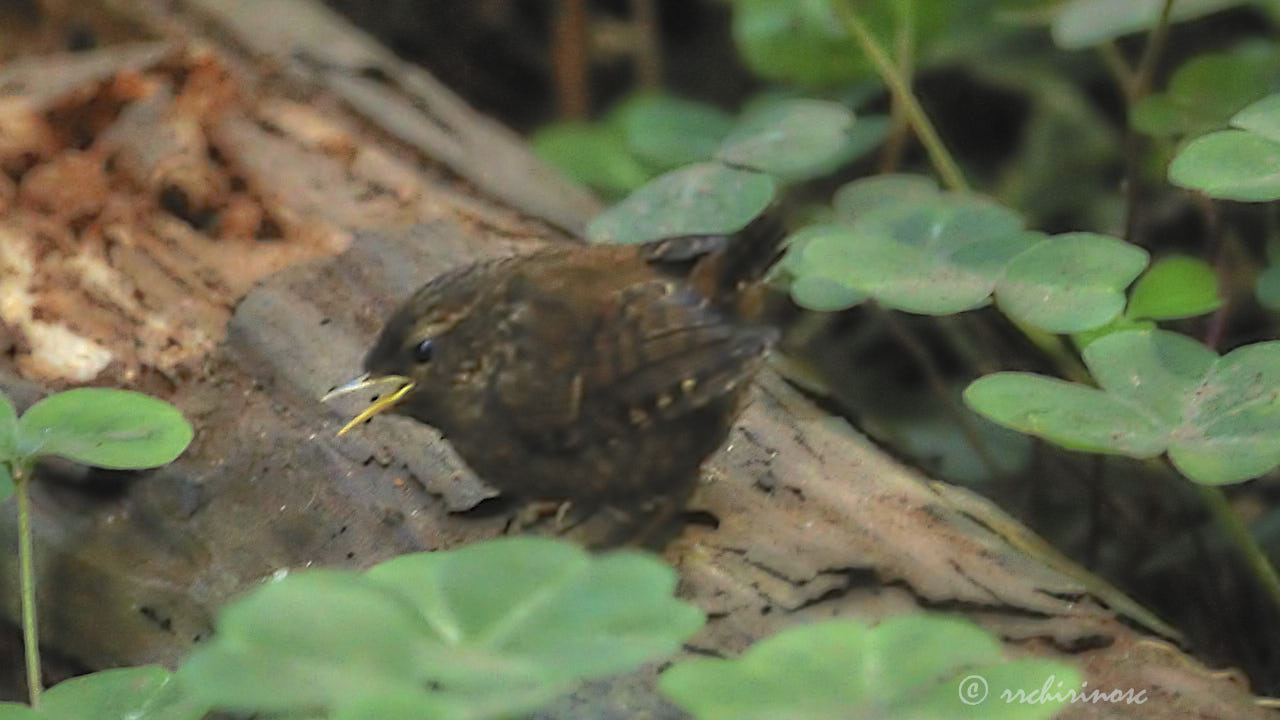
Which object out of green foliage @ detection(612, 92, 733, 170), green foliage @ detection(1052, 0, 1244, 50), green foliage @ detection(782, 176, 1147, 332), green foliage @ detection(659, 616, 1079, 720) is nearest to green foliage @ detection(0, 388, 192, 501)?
green foliage @ detection(659, 616, 1079, 720)

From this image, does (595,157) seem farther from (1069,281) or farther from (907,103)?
(1069,281)

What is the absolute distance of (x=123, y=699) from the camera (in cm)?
211

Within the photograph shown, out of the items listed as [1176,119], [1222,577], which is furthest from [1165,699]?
[1176,119]

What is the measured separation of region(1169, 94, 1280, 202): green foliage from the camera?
8.23 ft

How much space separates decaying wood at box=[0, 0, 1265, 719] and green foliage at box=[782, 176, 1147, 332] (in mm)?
326

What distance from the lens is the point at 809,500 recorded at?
8.28 feet

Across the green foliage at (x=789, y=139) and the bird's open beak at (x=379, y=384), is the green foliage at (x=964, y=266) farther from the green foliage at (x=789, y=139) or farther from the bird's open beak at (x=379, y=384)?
the bird's open beak at (x=379, y=384)

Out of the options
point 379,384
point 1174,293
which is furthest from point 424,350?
point 1174,293

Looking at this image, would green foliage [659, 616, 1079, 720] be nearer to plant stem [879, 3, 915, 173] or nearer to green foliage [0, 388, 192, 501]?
green foliage [0, 388, 192, 501]

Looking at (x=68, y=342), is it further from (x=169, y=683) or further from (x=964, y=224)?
(x=964, y=224)

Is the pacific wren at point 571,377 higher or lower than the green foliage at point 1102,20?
lower

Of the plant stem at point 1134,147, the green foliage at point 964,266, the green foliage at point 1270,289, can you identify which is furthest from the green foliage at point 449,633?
the plant stem at point 1134,147

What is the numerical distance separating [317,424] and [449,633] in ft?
3.80

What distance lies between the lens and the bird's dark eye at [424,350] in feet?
8.10
